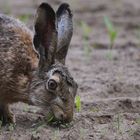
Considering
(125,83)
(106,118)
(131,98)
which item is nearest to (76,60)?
(125,83)

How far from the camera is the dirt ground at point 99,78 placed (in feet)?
23.6

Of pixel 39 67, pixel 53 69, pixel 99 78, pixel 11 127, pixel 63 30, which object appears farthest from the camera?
pixel 99 78

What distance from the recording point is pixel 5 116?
308 inches

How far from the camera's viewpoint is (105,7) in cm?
1447

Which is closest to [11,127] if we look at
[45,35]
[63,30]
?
[45,35]

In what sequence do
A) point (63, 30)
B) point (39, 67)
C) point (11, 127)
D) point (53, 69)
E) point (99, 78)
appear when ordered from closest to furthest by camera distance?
point (11, 127) < point (53, 69) < point (39, 67) < point (63, 30) < point (99, 78)

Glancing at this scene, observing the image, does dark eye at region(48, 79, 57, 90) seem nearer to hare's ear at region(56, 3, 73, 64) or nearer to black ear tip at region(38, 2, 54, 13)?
hare's ear at region(56, 3, 73, 64)

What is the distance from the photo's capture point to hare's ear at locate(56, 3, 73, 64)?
7609 mm

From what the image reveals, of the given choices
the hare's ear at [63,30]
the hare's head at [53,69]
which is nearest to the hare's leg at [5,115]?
the hare's head at [53,69]

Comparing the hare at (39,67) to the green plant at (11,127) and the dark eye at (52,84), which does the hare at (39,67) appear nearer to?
the dark eye at (52,84)

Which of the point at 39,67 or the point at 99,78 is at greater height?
the point at 39,67

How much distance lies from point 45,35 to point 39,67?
335 millimetres

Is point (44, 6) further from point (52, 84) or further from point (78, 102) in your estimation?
point (78, 102)

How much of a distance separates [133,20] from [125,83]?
4.40 meters
